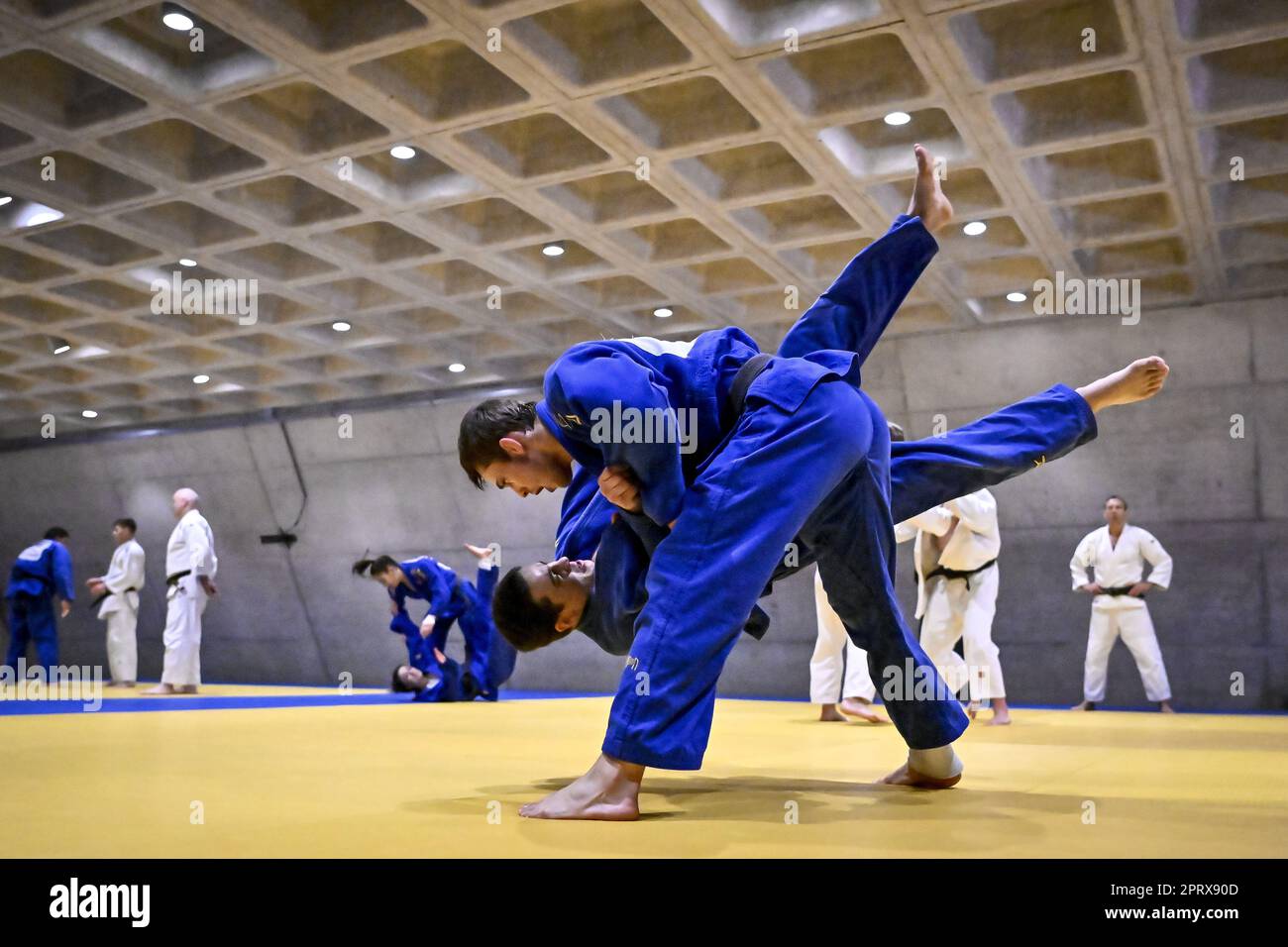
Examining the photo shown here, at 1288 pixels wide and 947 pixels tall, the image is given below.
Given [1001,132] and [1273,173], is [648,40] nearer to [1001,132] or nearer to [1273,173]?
[1001,132]

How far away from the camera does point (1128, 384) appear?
3.15 meters

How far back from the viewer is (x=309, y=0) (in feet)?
20.7

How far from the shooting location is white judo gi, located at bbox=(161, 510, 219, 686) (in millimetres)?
11078

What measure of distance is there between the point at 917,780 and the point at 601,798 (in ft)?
3.62

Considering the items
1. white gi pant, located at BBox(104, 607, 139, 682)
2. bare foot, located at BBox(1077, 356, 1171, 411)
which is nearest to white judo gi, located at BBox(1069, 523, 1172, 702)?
bare foot, located at BBox(1077, 356, 1171, 411)

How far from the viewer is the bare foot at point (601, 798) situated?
2.26 metres

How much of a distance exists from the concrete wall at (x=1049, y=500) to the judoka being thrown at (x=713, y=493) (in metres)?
8.83

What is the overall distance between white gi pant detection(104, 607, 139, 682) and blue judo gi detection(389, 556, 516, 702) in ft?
12.9

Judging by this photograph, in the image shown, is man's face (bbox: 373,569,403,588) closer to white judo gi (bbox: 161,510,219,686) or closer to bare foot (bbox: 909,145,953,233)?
white judo gi (bbox: 161,510,219,686)

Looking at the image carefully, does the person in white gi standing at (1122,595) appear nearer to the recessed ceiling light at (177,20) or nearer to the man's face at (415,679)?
the man's face at (415,679)

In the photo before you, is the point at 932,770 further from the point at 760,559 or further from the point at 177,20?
the point at 177,20

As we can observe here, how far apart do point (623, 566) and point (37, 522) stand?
1886 centimetres
